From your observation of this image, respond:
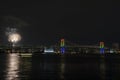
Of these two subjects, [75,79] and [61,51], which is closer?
[75,79]

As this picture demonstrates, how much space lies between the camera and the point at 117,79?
42844 mm

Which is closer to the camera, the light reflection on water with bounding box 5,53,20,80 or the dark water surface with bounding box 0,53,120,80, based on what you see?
the light reflection on water with bounding box 5,53,20,80

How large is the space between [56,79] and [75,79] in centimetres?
224

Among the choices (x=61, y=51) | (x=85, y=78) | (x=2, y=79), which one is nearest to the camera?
(x=2, y=79)

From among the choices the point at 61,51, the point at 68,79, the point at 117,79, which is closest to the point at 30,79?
the point at 68,79

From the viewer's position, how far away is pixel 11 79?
4203cm

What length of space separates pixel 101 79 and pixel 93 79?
3.49 feet

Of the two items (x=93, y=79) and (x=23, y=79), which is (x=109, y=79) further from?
(x=23, y=79)

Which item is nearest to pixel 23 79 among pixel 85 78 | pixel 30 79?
pixel 30 79

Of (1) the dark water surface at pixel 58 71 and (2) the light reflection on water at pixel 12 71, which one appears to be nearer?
(2) the light reflection on water at pixel 12 71

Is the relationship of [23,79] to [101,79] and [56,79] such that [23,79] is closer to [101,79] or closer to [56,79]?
[56,79]

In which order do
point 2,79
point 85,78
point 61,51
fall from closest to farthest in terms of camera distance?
1. point 2,79
2. point 85,78
3. point 61,51

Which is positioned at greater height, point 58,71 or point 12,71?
point 12,71

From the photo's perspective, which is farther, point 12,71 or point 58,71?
point 58,71
